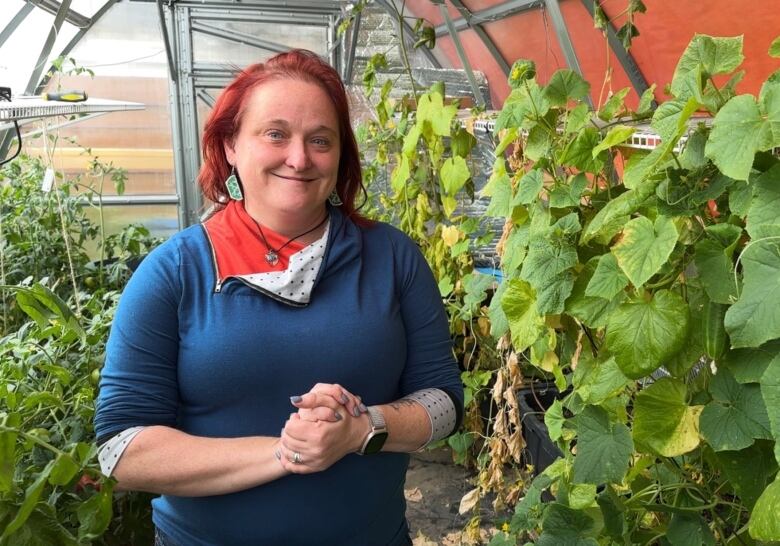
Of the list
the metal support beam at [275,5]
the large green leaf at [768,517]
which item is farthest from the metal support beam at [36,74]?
the large green leaf at [768,517]

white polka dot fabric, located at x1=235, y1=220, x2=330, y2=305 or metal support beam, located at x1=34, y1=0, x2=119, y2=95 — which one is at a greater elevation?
metal support beam, located at x1=34, y1=0, x2=119, y2=95

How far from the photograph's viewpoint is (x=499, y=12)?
9.96 ft

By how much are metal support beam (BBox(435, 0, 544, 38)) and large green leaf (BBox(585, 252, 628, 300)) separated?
2175mm

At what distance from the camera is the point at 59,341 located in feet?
4.74

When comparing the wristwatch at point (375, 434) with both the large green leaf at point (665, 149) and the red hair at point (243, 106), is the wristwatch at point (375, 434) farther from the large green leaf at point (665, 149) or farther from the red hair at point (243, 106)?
the large green leaf at point (665, 149)

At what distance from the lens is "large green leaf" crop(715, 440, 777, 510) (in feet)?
2.36

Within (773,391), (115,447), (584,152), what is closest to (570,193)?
(584,152)

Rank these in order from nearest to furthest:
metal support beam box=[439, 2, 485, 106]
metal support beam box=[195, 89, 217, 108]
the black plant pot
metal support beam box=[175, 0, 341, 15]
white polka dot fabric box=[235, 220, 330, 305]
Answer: white polka dot fabric box=[235, 220, 330, 305] < the black plant pot < metal support beam box=[439, 2, 485, 106] < metal support beam box=[175, 0, 341, 15] < metal support beam box=[195, 89, 217, 108]

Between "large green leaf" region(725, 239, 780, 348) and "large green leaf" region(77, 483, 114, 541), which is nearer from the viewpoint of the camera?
"large green leaf" region(725, 239, 780, 348)

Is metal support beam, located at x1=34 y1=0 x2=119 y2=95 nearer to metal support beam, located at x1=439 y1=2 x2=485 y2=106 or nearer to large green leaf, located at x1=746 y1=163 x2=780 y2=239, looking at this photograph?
metal support beam, located at x1=439 y1=2 x2=485 y2=106

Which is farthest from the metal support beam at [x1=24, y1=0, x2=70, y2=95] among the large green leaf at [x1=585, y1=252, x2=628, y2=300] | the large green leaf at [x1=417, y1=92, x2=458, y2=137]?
the large green leaf at [x1=585, y1=252, x2=628, y2=300]

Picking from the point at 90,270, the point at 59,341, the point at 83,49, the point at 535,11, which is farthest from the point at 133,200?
the point at 59,341

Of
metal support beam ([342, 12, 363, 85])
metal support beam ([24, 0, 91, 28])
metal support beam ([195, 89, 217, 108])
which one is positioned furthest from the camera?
metal support beam ([195, 89, 217, 108])

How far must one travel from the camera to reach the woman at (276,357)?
82 cm
